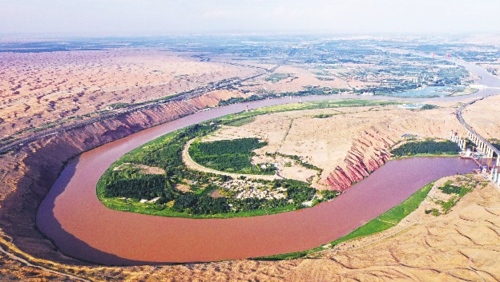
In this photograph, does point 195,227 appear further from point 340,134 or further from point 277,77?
point 277,77

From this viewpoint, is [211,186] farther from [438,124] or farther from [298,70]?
[298,70]

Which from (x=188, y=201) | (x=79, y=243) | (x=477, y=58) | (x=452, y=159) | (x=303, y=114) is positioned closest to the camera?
(x=79, y=243)

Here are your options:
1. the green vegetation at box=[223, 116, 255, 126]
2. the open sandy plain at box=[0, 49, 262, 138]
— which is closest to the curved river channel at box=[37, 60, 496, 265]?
the open sandy plain at box=[0, 49, 262, 138]

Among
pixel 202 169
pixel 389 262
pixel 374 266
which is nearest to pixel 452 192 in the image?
pixel 389 262

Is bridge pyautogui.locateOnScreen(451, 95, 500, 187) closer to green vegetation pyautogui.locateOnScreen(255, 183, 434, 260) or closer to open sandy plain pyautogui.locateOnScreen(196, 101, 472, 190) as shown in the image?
open sandy plain pyautogui.locateOnScreen(196, 101, 472, 190)

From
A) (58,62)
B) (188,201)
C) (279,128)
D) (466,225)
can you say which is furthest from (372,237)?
(58,62)

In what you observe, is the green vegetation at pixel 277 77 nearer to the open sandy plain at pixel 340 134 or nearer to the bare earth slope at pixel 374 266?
the open sandy plain at pixel 340 134
